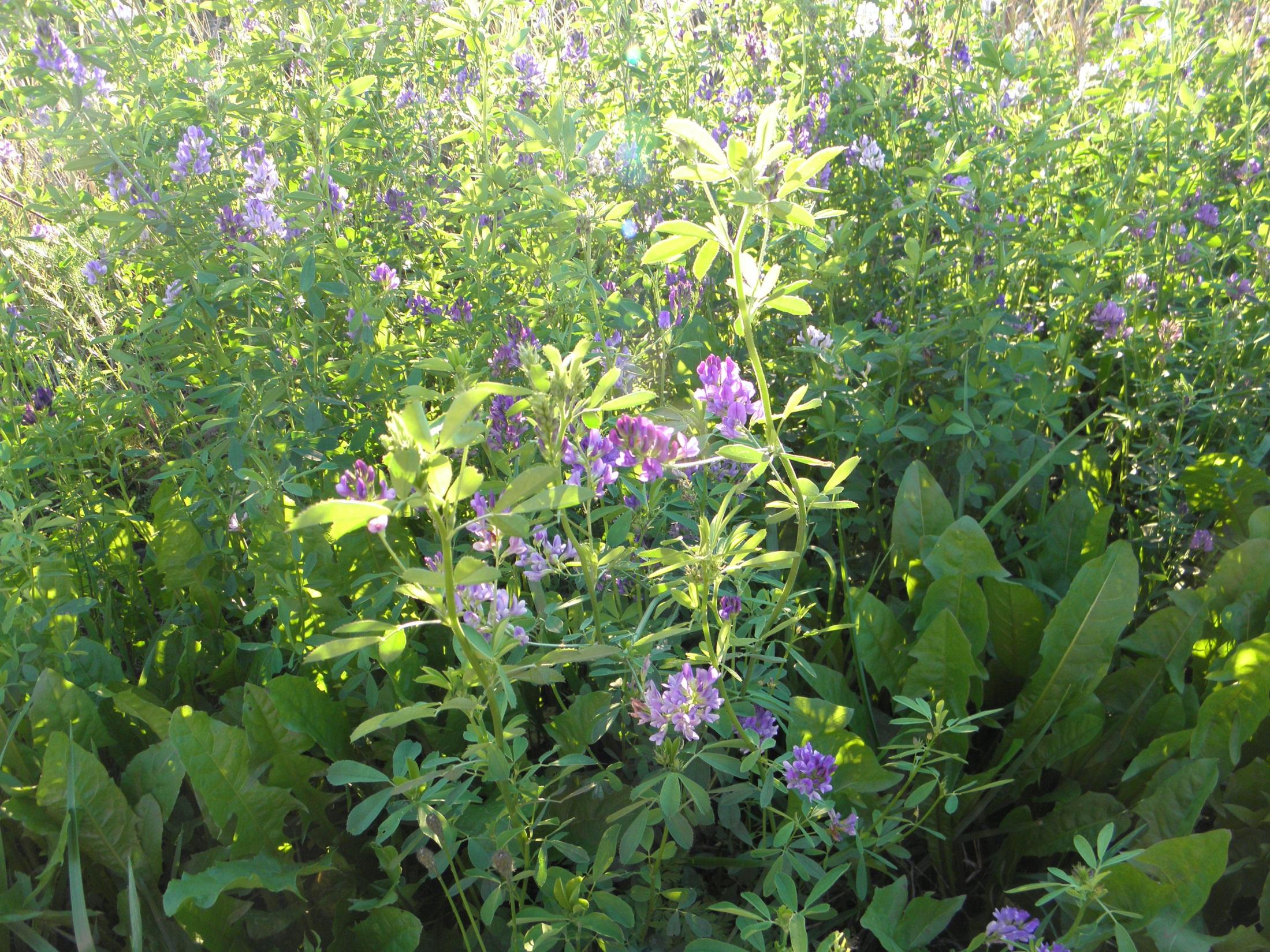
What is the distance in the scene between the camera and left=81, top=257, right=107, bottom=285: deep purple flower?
2.32 metres

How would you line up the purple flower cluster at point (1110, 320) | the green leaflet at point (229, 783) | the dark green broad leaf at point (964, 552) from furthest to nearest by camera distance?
1. the purple flower cluster at point (1110, 320)
2. the dark green broad leaf at point (964, 552)
3. the green leaflet at point (229, 783)

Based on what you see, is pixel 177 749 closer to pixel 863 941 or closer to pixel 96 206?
pixel 863 941

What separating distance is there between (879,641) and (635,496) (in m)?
0.70

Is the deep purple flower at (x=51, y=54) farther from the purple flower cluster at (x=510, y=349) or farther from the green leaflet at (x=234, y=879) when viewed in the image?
the green leaflet at (x=234, y=879)

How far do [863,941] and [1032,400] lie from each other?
128 centimetres

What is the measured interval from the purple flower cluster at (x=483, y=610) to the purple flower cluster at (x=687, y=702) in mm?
202

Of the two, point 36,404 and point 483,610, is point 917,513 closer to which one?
point 483,610

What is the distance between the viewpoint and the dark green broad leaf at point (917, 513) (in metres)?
2.19

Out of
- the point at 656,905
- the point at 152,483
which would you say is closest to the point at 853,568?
the point at 656,905

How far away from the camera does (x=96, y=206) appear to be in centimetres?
235

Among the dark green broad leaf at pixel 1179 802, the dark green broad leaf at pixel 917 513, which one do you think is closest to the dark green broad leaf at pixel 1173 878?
the dark green broad leaf at pixel 1179 802

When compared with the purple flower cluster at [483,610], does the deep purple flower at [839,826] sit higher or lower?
lower

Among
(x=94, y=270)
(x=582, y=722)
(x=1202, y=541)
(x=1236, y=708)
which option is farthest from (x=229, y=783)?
(x=1202, y=541)

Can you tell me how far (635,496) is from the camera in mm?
1654
